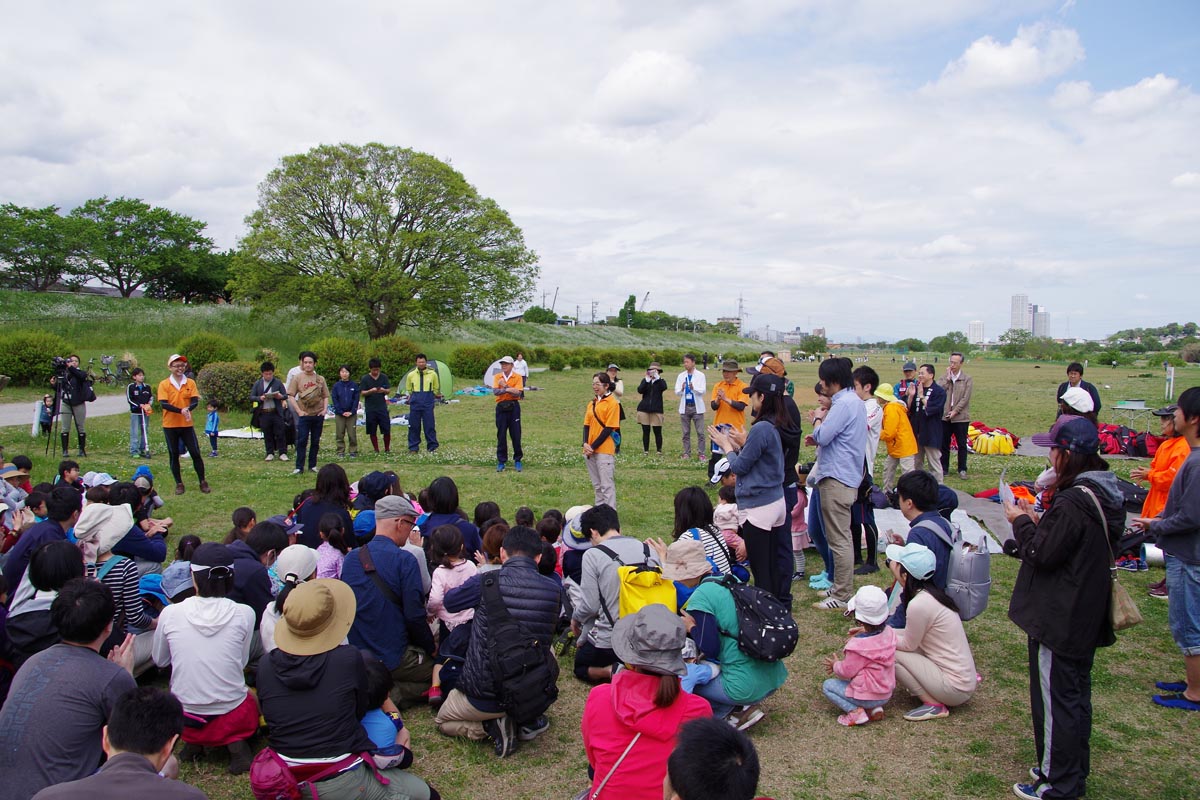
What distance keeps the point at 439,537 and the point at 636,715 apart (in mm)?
2130

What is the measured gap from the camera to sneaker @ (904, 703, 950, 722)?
4.40 metres

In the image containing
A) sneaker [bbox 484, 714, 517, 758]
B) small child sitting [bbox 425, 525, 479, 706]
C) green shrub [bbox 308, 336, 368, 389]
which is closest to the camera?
sneaker [bbox 484, 714, 517, 758]

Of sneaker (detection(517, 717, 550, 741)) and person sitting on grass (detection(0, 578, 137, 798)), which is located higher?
person sitting on grass (detection(0, 578, 137, 798))

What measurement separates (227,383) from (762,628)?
64.7 feet

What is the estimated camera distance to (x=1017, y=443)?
49.6 feet

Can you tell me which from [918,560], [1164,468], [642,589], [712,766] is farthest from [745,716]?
[1164,468]

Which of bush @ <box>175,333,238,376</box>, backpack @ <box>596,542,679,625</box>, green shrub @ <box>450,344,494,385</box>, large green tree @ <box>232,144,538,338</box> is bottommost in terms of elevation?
backpack @ <box>596,542,679,625</box>

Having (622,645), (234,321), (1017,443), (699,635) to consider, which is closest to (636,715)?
(622,645)

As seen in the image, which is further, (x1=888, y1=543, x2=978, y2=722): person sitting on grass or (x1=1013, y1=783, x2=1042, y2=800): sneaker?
(x1=888, y1=543, x2=978, y2=722): person sitting on grass

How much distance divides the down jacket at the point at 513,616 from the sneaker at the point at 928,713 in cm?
237

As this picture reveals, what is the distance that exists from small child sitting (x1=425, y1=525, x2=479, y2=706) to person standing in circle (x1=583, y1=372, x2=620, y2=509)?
4.03m

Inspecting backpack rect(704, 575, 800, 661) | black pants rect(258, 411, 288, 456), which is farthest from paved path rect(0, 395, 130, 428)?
backpack rect(704, 575, 800, 661)

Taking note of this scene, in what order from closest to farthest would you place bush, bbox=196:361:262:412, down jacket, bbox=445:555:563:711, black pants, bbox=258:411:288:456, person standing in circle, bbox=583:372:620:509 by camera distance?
1. down jacket, bbox=445:555:563:711
2. person standing in circle, bbox=583:372:620:509
3. black pants, bbox=258:411:288:456
4. bush, bbox=196:361:262:412

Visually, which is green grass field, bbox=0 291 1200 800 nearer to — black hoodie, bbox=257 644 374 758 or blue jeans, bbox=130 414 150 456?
black hoodie, bbox=257 644 374 758
